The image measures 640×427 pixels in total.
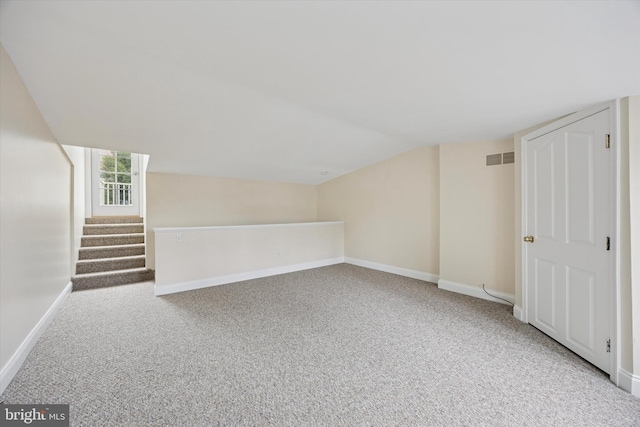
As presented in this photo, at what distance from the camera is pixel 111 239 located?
16.2 ft

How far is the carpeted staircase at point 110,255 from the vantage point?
165 inches

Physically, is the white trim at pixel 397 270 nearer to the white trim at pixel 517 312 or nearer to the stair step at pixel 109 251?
the white trim at pixel 517 312

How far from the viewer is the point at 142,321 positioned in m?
2.82

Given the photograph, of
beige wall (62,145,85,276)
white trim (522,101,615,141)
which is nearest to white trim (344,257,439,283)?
white trim (522,101,615,141)

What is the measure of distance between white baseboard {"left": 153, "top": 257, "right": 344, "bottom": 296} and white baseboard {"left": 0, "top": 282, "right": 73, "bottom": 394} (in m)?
1.01

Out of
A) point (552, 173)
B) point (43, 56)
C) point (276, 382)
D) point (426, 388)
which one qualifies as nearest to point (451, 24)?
point (552, 173)

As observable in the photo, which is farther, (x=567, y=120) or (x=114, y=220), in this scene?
(x=114, y=220)

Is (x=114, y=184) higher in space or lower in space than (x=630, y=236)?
higher

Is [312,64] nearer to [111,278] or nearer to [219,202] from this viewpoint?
[219,202]

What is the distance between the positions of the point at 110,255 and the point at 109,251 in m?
0.07

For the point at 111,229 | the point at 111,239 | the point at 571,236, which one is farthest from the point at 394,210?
the point at 111,229

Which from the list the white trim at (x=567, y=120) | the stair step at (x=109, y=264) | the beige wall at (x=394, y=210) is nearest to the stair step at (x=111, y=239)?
the stair step at (x=109, y=264)

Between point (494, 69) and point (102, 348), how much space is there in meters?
3.80

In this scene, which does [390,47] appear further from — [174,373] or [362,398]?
[174,373]
